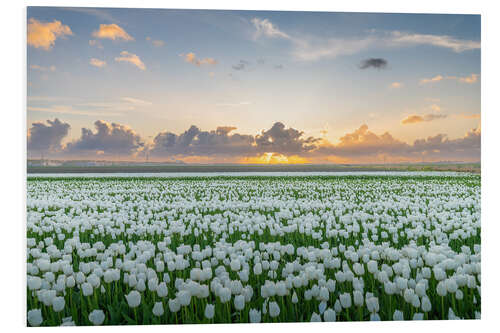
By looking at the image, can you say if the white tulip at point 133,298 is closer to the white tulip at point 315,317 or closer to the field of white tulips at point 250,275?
the field of white tulips at point 250,275

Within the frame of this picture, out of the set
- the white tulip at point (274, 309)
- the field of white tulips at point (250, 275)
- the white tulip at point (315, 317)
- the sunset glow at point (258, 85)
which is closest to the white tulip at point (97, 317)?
the field of white tulips at point (250, 275)

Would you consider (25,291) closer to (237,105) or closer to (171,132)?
(171,132)

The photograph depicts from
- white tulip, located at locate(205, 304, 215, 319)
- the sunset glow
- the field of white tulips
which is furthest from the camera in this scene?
the sunset glow

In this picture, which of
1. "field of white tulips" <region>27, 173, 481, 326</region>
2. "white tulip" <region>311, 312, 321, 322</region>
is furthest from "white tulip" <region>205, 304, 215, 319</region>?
"white tulip" <region>311, 312, 321, 322</region>

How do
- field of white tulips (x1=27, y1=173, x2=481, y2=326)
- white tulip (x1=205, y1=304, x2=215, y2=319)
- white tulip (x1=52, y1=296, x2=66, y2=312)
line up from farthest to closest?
field of white tulips (x1=27, y1=173, x2=481, y2=326)
white tulip (x1=52, y1=296, x2=66, y2=312)
white tulip (x1=205, y1=304, x2=215, y2=319)

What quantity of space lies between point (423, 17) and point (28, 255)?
5.83 m

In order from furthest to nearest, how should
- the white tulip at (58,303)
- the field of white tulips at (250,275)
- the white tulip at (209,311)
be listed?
the field of white tulips at (250,275)
the white tulip at (58,303)
the white tulip at (209,311)

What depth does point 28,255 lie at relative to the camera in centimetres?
456

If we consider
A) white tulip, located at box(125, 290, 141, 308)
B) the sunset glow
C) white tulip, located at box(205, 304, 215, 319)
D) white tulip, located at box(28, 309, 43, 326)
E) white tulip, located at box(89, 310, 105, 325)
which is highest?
the sunset glow

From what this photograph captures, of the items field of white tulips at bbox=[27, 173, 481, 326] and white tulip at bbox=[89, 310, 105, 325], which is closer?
white tulip at bbox=[89, 310, 105, 325]

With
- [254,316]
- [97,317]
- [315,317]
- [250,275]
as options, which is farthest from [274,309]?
[97,317]

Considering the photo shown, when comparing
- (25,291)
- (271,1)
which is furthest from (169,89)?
(25,291)

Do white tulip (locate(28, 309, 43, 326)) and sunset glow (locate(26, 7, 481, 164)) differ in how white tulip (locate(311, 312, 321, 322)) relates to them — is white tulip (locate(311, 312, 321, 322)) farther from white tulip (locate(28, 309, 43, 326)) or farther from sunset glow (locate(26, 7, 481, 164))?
sunset glow (locate(26, 7, 481, 164))

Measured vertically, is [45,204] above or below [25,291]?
above
